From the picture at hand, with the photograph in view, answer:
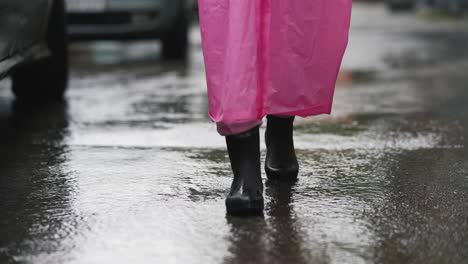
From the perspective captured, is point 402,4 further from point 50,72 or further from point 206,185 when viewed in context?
point 206,185

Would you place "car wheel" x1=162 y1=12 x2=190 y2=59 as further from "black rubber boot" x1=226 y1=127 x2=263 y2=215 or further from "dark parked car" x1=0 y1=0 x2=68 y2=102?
"black rubber boot" x1=226 y1=127 x2=263 y2=215

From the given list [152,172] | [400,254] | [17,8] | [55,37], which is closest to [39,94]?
[55,37]

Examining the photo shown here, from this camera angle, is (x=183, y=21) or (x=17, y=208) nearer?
(x=17, y=208)

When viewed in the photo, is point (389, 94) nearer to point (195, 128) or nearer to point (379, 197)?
point (195, 128)

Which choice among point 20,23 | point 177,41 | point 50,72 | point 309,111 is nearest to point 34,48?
point 20,23

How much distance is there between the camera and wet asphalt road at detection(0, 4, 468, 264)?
102 inches

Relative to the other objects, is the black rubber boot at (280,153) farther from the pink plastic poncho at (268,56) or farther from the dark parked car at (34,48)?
the dark parked car at (34,48)

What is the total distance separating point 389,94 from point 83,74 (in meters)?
2.70

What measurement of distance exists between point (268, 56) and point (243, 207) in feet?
1.67

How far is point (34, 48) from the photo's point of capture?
16.3ft

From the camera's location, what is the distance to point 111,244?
8.57ft

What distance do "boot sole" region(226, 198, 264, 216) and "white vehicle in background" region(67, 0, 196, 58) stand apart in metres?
5.75

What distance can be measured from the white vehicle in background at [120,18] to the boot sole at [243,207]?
575cm

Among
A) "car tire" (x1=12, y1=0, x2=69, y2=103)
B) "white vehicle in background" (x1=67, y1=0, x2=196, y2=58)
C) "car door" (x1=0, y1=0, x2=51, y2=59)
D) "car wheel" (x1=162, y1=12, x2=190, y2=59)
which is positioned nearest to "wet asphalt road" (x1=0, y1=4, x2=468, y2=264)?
"car tire" (x1=12, y1=0, x2=69, y2=103)
